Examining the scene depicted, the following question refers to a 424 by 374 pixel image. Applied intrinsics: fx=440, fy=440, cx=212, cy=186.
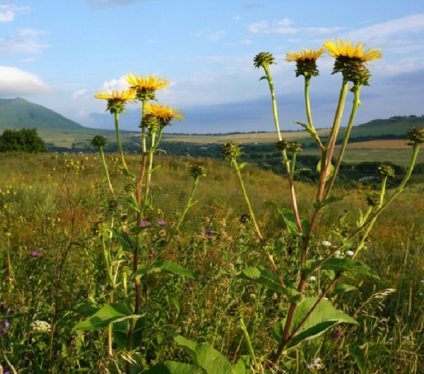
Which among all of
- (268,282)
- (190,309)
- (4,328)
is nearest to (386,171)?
Result: (268,282)

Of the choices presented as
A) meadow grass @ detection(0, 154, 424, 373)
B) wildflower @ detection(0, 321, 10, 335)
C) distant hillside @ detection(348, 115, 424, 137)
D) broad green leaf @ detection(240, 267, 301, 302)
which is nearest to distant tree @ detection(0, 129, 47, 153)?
meadow grass @ detection(0, 154, 424, 373)

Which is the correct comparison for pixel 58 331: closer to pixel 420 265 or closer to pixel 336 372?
pixel 336 372

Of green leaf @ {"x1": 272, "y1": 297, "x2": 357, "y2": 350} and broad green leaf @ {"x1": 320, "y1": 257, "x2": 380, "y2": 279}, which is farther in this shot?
green leaf @ {"x1": 272, "y1": 297, "x2": 357, "y2": 350}

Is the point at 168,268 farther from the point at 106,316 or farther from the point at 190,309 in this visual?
the point at 190,309

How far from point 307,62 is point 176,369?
4.89 ft

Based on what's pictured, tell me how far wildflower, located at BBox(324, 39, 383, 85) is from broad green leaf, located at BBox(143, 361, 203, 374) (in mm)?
1357

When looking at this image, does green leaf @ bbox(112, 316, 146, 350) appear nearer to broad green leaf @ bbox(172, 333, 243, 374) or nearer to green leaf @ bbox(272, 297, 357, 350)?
broad green leaf @ bbox(172, 333, 243, 374)

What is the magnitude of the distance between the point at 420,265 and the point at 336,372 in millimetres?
2915

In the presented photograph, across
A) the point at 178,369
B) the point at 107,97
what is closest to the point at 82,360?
the point at 178,369

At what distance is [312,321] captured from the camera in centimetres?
211

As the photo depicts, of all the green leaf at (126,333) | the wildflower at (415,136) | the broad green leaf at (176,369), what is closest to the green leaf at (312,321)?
the broad green leaf at (176,369)

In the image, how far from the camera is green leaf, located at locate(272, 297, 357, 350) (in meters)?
2.02

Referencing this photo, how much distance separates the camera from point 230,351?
283 cm

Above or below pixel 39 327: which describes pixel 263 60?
above
